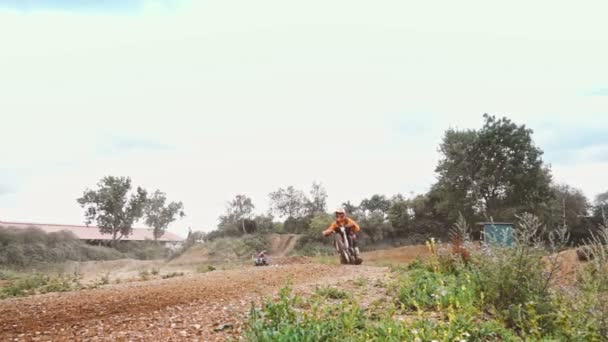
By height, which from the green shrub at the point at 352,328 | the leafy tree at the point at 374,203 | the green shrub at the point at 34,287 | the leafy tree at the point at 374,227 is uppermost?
the leafy tree at the point at 374,203

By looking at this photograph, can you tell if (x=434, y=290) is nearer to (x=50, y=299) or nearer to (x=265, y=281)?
(x=265, y=281)

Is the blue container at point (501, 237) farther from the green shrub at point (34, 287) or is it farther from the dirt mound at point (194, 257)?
the dirt mound at point (194, 257)

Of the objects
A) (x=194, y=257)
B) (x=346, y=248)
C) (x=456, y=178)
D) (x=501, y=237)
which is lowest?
(x=194, y=257)

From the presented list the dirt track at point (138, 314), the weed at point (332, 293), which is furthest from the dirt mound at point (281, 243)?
the weed at point (332, 293)

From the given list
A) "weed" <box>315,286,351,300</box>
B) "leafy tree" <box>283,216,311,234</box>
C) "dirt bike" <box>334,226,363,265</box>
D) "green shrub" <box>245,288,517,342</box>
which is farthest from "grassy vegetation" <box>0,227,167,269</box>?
"green shrub" <box>245,288,517,342</box>

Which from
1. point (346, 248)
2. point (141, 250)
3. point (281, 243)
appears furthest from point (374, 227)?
point (346, 248)

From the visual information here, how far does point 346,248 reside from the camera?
11.0 m

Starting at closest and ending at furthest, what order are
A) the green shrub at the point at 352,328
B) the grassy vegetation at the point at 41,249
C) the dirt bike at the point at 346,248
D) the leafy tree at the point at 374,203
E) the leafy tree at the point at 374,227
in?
the green shrub at the point at 352,328
the dirt bike at the point at 346,248
the grassy vegetation at the point at 41,249
the leafy tree at the point at 374,227
the leafy tree at the point at 374,203

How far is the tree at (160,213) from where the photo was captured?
33.5 m

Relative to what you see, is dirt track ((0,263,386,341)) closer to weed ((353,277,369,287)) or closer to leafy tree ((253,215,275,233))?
weed ((353,277,369,287))

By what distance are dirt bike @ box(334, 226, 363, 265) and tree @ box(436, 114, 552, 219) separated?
1833cm

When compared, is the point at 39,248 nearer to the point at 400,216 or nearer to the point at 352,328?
the point at 400,216

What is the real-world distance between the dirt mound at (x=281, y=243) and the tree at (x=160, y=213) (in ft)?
33.2

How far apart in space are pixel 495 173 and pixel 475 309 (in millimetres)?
25747
